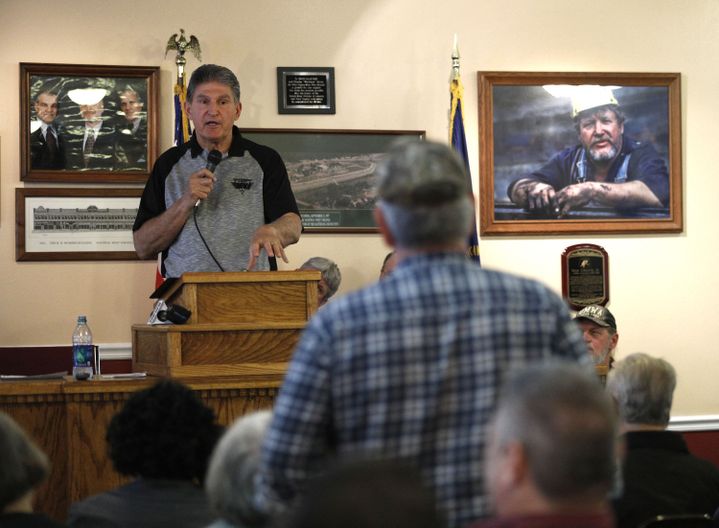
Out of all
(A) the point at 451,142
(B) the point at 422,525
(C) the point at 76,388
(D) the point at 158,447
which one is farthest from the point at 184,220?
(B) the point at 422,525

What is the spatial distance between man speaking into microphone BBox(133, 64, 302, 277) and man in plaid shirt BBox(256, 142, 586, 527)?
8.27 feet

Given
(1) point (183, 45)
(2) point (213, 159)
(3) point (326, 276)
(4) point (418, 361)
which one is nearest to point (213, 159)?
(2) point (213, 159)

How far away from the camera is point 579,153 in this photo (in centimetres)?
704

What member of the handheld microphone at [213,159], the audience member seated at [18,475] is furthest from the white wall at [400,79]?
the audience member seated at [18,475]

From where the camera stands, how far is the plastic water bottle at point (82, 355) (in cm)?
407

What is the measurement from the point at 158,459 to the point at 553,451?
3.93 ft

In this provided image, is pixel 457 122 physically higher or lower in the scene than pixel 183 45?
lower

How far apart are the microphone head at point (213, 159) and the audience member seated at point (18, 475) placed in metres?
2.44

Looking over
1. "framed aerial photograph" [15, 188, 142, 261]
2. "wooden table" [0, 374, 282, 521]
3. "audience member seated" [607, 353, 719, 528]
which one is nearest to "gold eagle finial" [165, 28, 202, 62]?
"framed aerial photograph" [15, 188, 142, 261]

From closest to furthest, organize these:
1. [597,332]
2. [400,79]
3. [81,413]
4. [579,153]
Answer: [81,413]
[597,332]
[400,79]
[579,153]

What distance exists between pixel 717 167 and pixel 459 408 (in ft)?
18.7

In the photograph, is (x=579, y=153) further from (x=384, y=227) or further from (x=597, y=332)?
(x=384, y=227)

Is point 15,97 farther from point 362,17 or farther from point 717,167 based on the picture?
point 717,167

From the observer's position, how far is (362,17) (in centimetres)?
686
